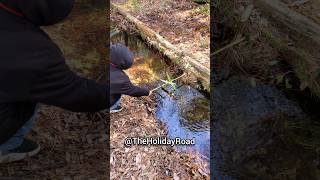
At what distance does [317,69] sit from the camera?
5434 millimetres

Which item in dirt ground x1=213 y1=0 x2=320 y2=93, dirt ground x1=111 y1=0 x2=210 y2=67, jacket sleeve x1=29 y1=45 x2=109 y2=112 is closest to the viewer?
jacket sleeve x1=29 y1=45 x2=109 y2=112

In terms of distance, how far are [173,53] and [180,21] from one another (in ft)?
4.16

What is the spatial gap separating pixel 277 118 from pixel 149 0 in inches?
136

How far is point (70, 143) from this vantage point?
4.54 metres

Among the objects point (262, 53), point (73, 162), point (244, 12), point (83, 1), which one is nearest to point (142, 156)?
point (73, 162)

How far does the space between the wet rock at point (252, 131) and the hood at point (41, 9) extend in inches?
102

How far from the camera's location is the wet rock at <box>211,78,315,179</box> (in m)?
4.79

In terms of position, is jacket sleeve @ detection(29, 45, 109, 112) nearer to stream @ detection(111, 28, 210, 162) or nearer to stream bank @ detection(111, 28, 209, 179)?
stream bank @ detection(111, 28, 209, 179)

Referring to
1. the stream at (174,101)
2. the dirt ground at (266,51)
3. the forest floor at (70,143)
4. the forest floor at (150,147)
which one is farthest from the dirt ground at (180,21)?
the forest floor at (70,143)

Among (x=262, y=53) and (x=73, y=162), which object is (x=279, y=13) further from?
(x=73, y=162)

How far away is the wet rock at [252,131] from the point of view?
4.79m

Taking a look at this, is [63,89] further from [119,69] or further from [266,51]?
[266,51]

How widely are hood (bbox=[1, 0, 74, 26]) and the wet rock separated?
2583 millimetres

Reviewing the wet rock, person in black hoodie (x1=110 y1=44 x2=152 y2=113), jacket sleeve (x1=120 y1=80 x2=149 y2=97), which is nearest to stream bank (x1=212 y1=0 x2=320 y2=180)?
the wet rock
